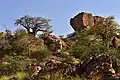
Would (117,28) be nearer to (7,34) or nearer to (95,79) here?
(7,34)

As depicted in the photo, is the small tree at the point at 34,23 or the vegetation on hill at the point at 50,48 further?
the small tree at the point at 34,23

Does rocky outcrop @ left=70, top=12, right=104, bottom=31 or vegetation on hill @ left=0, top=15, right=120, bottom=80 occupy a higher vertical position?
rocky outcrop @ left=70, top=12, right=104, bottom=31

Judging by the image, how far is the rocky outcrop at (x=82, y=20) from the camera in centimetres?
4831

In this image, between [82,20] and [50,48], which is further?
[82,20]

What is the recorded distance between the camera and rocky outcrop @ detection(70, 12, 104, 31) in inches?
1902

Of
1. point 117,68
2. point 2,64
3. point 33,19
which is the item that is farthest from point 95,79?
point 33,19

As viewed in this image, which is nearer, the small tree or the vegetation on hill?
the vegetation on hill

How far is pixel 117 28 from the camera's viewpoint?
37344 millimetres

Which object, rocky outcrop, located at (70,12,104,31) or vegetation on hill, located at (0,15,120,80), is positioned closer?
vegetation on hill, located at (0,15,120,80)

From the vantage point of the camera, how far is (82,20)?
48.3 metres

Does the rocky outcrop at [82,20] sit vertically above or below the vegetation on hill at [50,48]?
above

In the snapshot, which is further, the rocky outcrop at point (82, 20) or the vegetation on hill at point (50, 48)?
the rocky outcrop at point (82, 20)

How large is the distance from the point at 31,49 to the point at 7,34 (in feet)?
17.5

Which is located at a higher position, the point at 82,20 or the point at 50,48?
the point at 82,20
